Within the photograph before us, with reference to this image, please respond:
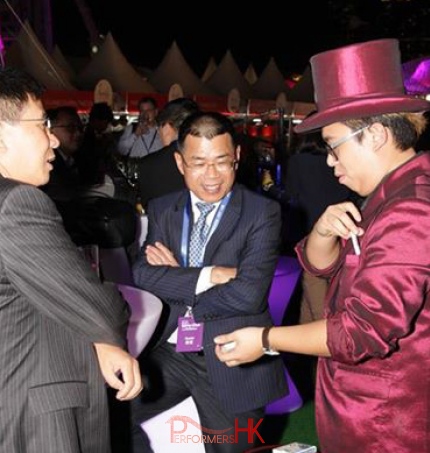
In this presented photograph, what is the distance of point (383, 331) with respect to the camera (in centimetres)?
180

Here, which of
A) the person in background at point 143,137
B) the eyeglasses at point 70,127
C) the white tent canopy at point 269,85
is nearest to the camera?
the eyeglasses at point 70,127

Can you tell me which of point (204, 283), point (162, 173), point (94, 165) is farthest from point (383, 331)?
point (94, 165)

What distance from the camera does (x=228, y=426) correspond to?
3.11m

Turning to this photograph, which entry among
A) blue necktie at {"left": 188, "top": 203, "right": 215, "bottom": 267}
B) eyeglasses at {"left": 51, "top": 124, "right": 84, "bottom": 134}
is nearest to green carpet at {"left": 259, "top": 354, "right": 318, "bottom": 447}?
blue necktie at {"left": 188, "top": 203, "right": 215, "bottom": 267}

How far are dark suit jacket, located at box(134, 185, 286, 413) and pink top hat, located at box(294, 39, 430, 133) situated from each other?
96cm

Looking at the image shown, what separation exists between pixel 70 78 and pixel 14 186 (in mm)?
14598

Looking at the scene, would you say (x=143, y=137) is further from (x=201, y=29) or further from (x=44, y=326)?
(x=201, y=29)

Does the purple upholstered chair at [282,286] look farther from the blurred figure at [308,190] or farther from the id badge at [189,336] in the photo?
the blurred figure at [308,190]

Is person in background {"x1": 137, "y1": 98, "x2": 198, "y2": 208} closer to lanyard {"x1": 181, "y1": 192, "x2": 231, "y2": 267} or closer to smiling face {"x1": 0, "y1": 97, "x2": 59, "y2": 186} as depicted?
lanyard {"x1": 181, "y1": 192, "x2": 231, "y2": 267}

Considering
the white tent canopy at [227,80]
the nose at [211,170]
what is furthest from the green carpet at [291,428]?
the white tent canopy at [227,80]

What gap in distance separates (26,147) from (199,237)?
1.32 m

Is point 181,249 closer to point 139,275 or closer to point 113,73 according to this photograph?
point 139,275

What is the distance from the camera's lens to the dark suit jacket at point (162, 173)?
4758 mm

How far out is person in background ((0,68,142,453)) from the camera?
1.84m
